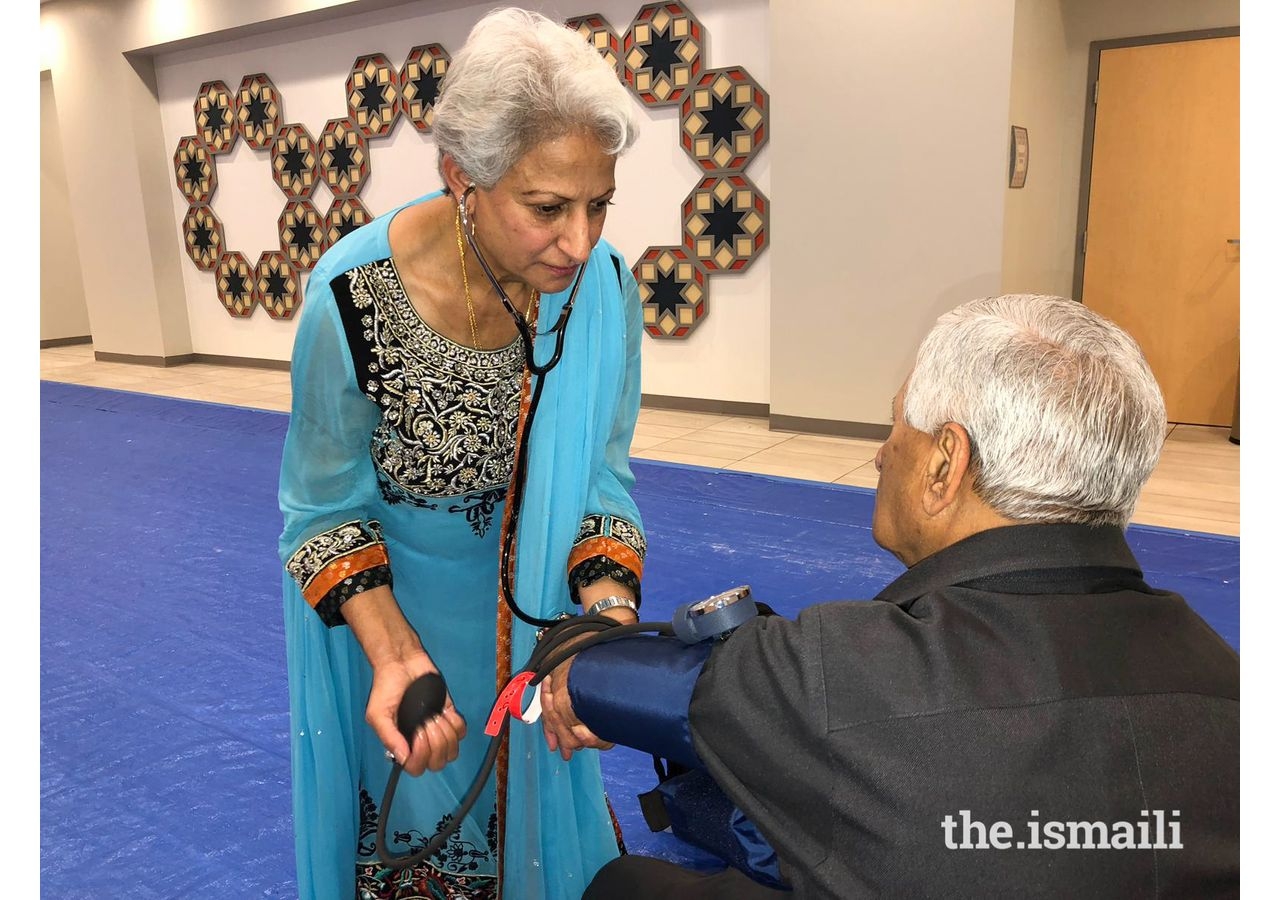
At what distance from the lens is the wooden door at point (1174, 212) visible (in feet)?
16.4

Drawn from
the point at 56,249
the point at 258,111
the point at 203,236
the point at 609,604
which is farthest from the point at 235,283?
the point at 609,604

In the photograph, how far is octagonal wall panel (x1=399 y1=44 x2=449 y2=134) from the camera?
21.1 ft

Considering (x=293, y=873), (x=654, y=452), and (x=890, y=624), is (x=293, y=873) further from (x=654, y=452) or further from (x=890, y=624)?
(x=654, y=452)

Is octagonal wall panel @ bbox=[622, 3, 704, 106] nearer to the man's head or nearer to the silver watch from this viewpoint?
the silver watch

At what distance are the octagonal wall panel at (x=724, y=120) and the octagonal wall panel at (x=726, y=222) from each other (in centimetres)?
10

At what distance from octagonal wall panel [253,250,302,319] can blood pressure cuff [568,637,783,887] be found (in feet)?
24.4

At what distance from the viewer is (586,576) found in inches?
54.5

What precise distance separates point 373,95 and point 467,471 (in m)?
6.25

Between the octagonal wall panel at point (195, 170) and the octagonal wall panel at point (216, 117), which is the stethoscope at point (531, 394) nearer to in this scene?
the octagonal wall panel at point (216, 117)

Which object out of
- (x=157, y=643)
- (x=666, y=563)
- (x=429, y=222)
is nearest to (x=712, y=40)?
(x=666, y=563)

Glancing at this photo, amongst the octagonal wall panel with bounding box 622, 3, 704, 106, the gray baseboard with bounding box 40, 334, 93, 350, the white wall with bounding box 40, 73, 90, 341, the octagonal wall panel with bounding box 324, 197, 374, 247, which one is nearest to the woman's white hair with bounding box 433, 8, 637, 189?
the octagonal wall panel with bounding box 622, 3, 704, 106

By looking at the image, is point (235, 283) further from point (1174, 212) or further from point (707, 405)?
point (1174, 212)

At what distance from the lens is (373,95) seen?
685cm

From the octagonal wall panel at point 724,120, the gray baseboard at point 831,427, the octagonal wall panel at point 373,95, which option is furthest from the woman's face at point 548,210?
the octagonal wall panel at point 373,95
